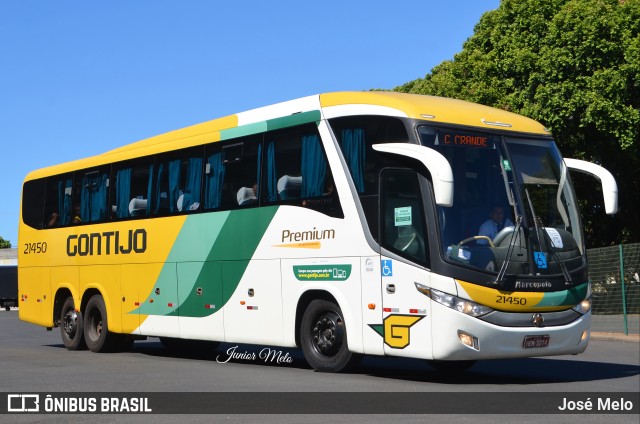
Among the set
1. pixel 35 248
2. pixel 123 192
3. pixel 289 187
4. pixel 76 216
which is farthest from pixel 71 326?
pixel 289 187

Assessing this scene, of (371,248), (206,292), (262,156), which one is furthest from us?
(206,292)

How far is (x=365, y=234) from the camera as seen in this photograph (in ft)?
44.2

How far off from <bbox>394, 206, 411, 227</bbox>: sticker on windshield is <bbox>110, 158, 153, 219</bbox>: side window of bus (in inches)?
258

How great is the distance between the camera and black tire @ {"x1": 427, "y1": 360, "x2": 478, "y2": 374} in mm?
14726

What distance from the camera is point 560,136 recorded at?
36.2m

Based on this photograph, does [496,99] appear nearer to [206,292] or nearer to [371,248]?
[206,292]

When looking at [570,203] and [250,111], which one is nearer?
[570,203]

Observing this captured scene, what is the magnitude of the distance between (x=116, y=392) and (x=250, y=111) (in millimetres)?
5628

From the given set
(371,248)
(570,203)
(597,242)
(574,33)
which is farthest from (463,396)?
(597,242)

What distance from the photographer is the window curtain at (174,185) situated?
57.8 ft

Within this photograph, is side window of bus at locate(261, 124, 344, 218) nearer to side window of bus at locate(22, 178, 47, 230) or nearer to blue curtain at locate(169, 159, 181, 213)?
blue curtain at locate(169, 159, 181, 213)

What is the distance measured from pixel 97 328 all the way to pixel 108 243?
177cm

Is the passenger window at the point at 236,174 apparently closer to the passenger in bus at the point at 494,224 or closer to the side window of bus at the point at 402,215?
the side window of bus at the point at 402,215

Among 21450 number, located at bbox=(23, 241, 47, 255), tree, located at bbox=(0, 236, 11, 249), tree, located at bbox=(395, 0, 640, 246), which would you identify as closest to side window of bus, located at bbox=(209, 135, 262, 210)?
21450 number, located at bbox=(23, 241, 47, 255)
